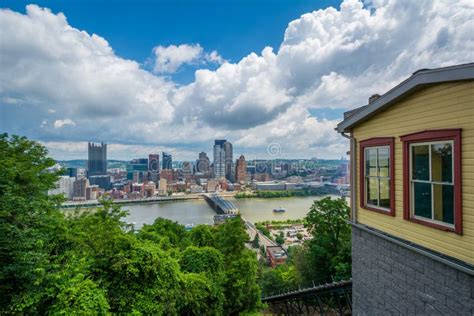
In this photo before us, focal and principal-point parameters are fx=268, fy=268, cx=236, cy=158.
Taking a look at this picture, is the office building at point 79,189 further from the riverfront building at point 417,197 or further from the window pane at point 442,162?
the window pane at point 442,162

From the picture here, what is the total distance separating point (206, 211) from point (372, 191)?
50.0 metres

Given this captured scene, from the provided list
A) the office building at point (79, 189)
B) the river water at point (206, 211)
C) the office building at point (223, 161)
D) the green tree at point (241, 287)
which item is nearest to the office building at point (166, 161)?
the office building at point (223, 161)

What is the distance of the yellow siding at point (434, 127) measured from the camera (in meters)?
2.70

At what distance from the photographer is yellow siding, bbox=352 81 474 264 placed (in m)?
2.70

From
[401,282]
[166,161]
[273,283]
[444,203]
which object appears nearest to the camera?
[444,203]

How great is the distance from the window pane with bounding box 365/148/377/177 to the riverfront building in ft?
0.05

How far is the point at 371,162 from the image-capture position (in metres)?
4.41

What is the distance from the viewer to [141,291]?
18.1ft

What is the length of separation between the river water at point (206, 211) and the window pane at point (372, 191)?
35.3 m

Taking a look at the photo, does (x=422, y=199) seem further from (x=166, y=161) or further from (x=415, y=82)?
(x=166, y=161)

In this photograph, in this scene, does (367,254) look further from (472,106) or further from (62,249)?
(62,249)

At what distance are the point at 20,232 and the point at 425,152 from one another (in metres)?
6.23

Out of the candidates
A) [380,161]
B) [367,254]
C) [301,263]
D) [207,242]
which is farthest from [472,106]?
[301,263]

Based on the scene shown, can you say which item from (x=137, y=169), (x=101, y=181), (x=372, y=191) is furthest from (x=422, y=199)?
(x=137, y=169)
